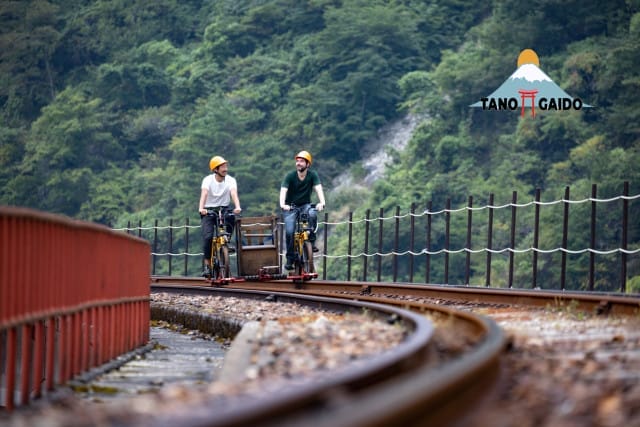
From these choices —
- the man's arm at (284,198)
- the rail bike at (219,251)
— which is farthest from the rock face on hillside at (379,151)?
the man's arm at (284,198)

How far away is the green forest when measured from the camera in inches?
2635

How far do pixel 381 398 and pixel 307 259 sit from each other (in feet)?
51.1

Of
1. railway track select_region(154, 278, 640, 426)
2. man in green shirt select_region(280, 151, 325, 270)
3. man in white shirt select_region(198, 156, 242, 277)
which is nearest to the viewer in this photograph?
railway track select_region(154, 278, 640, 426)

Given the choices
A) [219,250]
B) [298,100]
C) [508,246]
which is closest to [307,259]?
[219,250]

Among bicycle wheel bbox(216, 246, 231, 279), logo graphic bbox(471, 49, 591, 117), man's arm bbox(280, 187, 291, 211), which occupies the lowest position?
bicycle wheel bbox(216, 246, 231, 279)

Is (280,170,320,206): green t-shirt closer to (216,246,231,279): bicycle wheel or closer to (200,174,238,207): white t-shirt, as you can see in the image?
(200,174,238,207): white t-shirt

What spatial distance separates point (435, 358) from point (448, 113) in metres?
69.5

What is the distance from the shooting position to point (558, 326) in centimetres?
1014

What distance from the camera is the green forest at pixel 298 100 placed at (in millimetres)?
66938

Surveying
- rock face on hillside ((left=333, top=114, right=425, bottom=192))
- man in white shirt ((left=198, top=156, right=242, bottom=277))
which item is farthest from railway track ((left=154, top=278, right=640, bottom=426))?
rock face on hillside ((left=333, top=114, right=425, bottom=192))

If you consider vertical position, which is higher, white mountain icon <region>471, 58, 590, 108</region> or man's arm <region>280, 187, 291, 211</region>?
white mountain icon <region>471, 58, 590, 108</region>

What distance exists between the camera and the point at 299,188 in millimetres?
19188

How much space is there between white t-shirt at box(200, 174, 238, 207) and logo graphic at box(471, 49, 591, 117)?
159 ft

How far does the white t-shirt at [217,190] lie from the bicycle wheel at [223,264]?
0.69 metres
